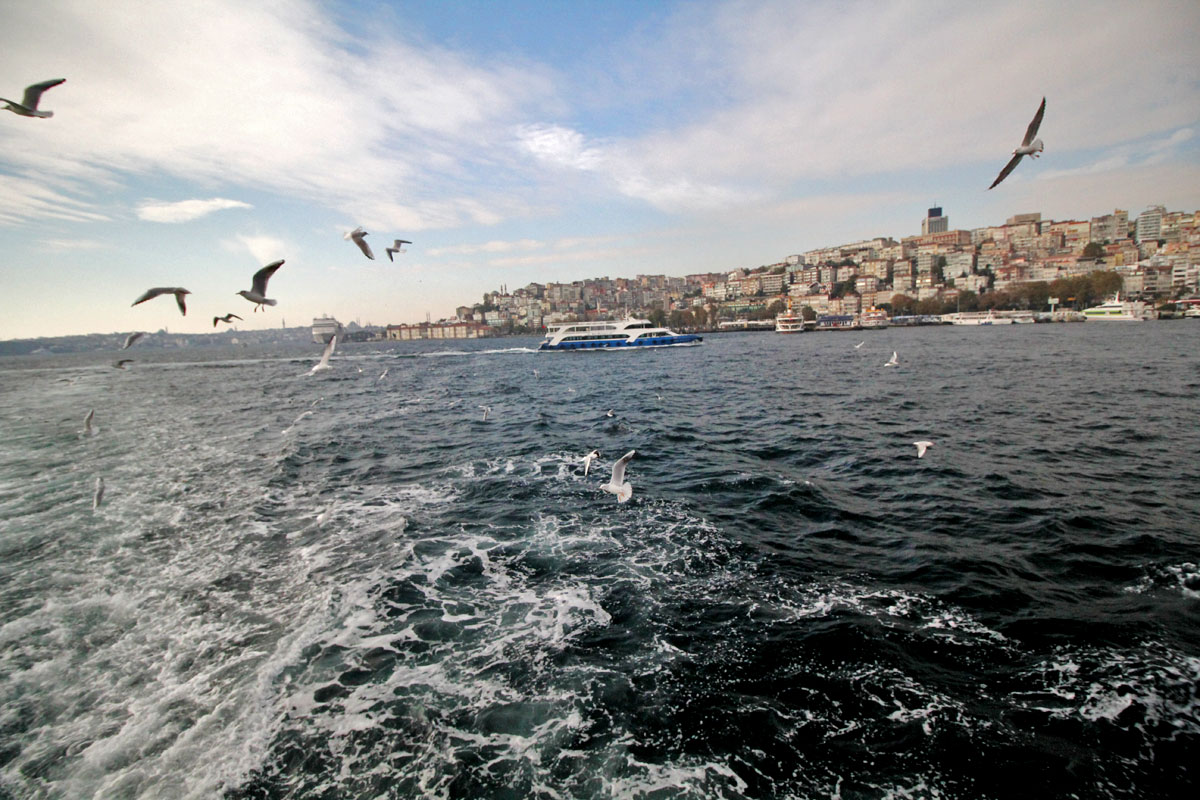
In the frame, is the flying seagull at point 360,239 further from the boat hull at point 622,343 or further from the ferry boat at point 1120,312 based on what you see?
the ferry boat at point 1120,312

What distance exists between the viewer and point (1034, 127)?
20.2ft

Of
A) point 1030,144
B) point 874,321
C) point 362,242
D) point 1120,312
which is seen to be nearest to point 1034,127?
point 1030,144

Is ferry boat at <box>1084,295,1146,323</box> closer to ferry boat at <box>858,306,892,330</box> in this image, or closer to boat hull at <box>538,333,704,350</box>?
ferry boat at <box>858,306,892,330</box>

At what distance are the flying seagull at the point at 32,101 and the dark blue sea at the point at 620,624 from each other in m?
5.16

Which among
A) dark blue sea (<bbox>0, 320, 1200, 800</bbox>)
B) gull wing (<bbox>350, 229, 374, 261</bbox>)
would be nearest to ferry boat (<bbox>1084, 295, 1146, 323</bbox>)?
dark blue sea (<bbox>0, 320, 1200, 800</bbox>)

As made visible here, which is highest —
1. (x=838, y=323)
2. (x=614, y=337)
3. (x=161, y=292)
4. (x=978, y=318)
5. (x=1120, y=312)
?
(x=161, y=292)

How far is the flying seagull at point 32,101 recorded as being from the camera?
15.5ft

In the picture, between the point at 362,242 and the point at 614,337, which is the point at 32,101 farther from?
the point at 614,337

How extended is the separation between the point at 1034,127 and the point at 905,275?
135937 mm

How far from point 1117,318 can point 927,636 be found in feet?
301

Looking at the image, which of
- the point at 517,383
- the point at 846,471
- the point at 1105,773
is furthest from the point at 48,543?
the point at 517,383

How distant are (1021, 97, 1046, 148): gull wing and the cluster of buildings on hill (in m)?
111

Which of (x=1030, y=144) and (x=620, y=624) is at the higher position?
(x=1030, y=144)

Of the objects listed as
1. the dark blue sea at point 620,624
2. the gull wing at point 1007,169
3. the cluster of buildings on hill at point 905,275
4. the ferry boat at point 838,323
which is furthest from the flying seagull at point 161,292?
the cluster of buildings on hill at point 905,275
